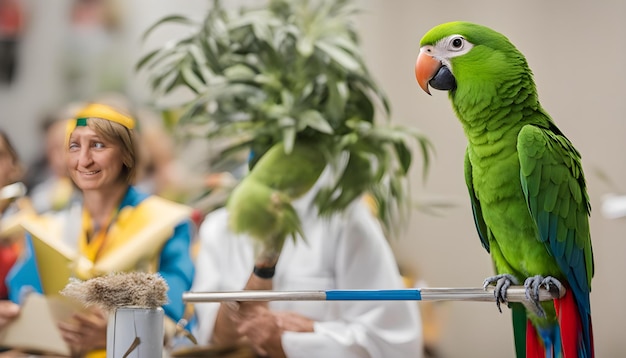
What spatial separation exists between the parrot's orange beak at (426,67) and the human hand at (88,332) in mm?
598

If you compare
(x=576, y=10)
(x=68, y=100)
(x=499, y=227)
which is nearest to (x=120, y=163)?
(x=499, y=227)

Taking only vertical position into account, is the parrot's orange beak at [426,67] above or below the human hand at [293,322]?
above

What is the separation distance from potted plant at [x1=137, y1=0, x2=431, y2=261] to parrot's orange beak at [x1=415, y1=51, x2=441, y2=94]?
1.32 ft

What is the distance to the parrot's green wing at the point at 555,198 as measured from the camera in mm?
701

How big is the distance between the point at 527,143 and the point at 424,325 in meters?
0.84

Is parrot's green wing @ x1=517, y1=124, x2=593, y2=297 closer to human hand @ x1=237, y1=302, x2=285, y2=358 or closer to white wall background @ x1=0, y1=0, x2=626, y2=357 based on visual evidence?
human hand @ x1=237, y1=302, x2=285, y2=358

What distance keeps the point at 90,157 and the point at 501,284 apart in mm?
455

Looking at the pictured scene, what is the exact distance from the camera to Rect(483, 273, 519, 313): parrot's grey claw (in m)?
0.74

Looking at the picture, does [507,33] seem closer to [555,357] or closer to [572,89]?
[572,89]

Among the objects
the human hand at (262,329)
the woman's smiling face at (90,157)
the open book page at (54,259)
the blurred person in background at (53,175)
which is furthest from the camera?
the blurred person in background at (53,175)

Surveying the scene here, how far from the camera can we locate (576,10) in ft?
4.58

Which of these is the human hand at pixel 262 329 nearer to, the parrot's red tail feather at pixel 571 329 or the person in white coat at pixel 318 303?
the person in white coat at pixel 318 303

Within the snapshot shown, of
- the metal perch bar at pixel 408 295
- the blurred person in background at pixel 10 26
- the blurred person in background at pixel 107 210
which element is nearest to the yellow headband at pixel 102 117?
the blurred person in background at pixel 107 210

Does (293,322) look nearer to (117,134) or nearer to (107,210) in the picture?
(107,210)
